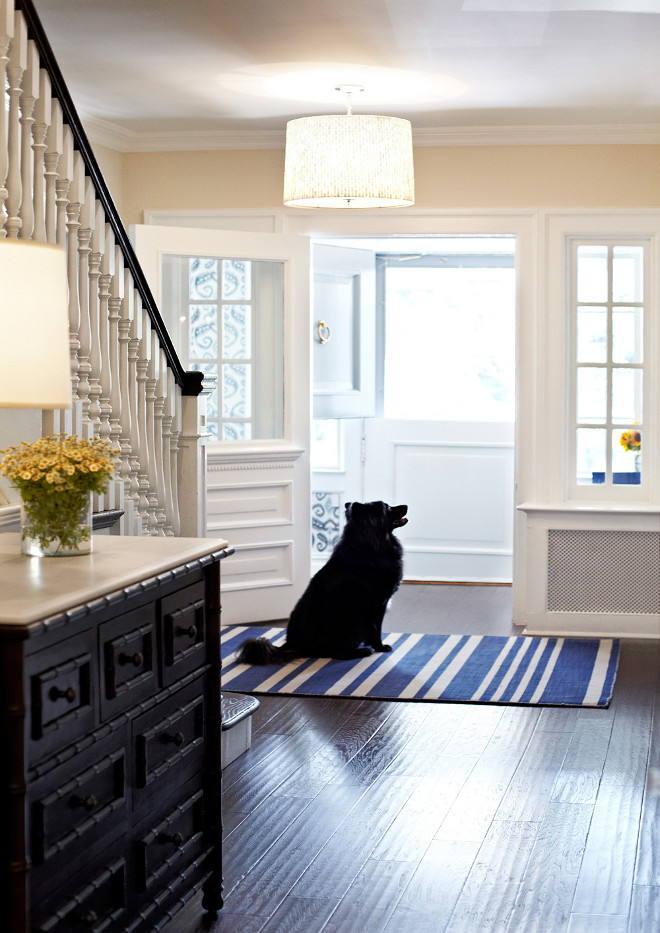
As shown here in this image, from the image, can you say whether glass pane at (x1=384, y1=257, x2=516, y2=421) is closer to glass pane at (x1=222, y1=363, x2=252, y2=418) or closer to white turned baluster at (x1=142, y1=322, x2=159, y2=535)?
glass pane at (x1=222, y1=363, x2=252, y2=418)

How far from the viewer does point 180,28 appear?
159 inches

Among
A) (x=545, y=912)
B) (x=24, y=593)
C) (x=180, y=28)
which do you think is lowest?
(x=545, y=912)

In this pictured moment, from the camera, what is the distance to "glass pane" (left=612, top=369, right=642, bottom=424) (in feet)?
19.1

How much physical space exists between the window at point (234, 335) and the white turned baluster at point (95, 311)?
2.48m

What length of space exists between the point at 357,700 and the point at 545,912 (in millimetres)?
1883

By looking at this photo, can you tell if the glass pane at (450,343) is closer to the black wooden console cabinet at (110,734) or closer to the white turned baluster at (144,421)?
the white turned baluster at (144,421)

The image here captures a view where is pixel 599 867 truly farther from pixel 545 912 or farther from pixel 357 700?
pixel 357 700

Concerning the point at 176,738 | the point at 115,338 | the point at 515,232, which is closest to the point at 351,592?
the point at 115,338

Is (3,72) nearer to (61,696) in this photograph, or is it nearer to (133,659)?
(133,659)

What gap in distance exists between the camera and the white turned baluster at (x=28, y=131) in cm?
286

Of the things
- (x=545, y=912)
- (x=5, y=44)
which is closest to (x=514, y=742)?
(x=545, y=912)

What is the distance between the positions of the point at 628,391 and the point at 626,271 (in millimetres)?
629

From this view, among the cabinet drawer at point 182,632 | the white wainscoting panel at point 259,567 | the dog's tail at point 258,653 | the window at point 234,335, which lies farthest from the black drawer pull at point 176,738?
the window at point 234,335

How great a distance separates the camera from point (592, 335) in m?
5.82
